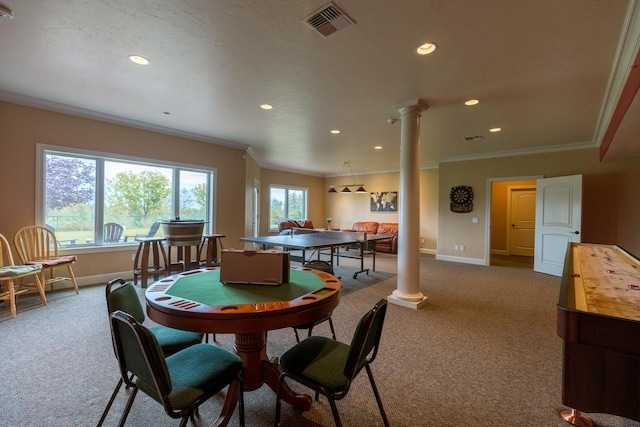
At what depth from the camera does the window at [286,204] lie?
363 inches

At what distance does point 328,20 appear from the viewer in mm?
2018

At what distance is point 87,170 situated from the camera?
13.9 ft

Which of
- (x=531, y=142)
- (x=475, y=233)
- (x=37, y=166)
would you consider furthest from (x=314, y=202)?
(x=37, y=166)

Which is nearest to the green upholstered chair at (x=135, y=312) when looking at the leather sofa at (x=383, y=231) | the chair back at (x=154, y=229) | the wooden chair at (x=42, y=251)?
the wooden chair at (x=42, y=251)

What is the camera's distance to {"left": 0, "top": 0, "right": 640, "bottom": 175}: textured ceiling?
1.96 m

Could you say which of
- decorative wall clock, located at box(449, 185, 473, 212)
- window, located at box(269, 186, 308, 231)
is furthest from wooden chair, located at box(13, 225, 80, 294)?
decorative wall clock, located at box(449, 185, 473, 212)

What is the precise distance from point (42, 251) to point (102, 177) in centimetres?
127

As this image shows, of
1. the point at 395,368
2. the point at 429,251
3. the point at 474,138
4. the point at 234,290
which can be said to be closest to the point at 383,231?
the point at 429,251

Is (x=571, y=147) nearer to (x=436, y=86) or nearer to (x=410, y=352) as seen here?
(x=436, y=86)

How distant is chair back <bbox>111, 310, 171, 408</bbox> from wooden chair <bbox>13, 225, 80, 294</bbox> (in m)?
3.37

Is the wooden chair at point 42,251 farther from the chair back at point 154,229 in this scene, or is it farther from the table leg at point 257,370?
the table leg at point 257,370

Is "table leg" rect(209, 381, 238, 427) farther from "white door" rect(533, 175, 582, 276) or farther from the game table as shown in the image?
"white door" rect(533, 175, 582, 276)

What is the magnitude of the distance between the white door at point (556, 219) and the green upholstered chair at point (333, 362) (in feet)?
18.1

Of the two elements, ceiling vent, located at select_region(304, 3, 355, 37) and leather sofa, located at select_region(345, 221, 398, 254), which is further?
leather sofa, located at select_region(345, 221, 398, 254)
